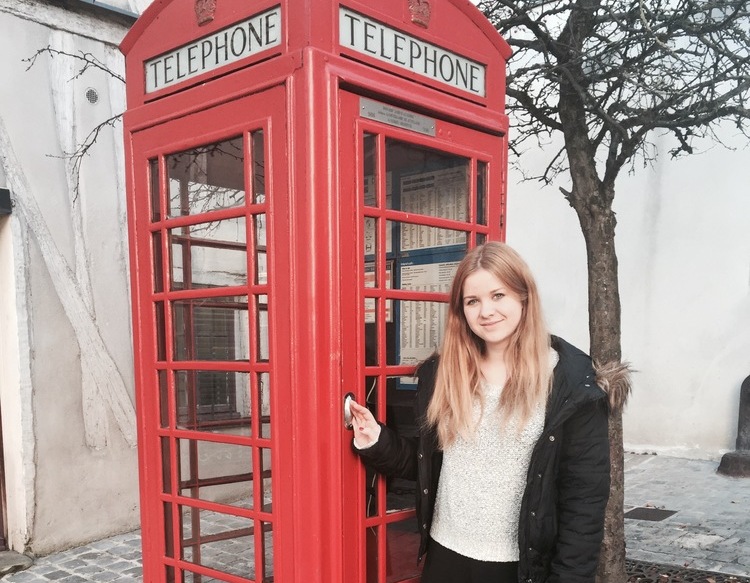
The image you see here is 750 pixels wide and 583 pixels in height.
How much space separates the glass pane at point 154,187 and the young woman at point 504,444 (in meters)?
1.08

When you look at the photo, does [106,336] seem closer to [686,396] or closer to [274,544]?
[274,544]

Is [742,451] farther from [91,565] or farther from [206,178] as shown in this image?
[206,178]

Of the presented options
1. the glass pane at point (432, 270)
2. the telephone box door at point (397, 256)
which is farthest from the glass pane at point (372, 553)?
the glass pane at point (432, 270)

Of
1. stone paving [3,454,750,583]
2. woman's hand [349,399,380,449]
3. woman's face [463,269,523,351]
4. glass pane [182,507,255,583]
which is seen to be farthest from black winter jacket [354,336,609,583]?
stone paving [3,454,750,583]

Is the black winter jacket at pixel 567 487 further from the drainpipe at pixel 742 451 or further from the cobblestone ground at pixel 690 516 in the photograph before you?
the drainpipe at pixel 742 451

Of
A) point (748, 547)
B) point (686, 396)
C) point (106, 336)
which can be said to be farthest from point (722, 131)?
point (106, 336)

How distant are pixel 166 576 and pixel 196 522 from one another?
27 centimetres

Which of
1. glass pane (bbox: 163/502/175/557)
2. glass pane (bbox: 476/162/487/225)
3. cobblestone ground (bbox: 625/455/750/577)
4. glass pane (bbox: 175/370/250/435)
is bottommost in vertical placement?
cobblestone ground (bbox: 625/455/750/577)

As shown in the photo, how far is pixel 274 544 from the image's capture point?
2.09 m

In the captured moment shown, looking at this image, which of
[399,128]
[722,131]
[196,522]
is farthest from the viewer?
[722,131]

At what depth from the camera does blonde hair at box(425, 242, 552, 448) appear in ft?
6.50

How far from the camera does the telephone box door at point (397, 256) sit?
6.64ft

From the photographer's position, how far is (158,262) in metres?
2.39

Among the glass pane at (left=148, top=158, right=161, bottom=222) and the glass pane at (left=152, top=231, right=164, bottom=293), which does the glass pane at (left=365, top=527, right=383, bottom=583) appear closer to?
the glass pane at (left=152, top=231, right=164, bottom=293)
